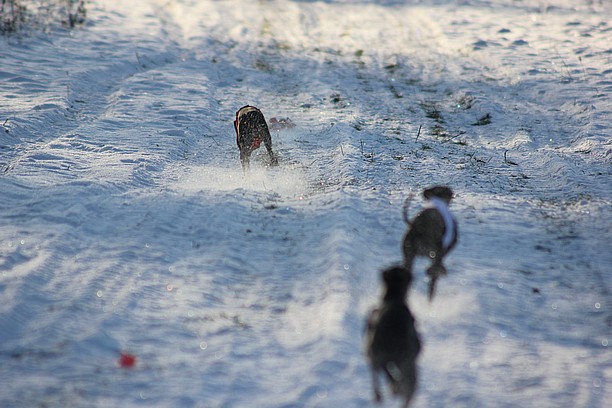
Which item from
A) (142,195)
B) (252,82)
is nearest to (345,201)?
(142,195)

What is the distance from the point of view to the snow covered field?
473cm

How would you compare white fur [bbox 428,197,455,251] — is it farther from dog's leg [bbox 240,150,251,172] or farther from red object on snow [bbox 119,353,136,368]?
dog's leg [bbox 240,150,251,172]

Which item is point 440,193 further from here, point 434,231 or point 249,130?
point 249,130

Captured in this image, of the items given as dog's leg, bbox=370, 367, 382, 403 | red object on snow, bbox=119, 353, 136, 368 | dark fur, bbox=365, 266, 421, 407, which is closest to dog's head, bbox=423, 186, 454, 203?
dark fur, bbox=365, 266, 421, 407

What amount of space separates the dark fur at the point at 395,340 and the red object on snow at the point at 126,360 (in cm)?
216

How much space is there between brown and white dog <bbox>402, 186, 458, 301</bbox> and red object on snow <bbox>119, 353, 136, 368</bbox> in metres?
2.91

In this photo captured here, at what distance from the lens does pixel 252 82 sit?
47.3ft

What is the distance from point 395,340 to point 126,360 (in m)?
2.43

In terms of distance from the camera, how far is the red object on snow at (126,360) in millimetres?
4689

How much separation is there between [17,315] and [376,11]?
64.2ft

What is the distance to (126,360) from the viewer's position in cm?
473

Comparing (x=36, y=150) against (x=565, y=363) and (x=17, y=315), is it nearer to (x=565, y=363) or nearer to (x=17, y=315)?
(x=17, y=315)

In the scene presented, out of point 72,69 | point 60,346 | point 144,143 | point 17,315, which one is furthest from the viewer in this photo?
point 72,69

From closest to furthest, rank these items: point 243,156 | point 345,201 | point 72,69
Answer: point 345,201 → point 243,156 → point 72,69
